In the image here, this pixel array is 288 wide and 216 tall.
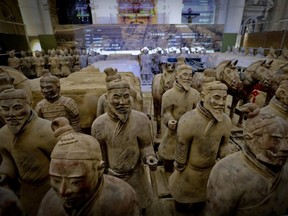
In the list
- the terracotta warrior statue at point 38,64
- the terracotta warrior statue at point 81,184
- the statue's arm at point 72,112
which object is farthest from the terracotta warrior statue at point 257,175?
the terracotta warrior statue at point 38,64

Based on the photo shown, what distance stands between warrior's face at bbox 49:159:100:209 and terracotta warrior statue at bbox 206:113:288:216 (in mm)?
959

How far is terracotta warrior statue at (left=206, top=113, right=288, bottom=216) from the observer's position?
3.55 feet

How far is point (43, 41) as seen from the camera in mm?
13297

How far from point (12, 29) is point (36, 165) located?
13.7 metres

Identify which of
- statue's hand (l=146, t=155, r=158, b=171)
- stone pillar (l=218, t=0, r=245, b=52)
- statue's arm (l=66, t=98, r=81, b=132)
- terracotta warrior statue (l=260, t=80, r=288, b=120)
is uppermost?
stone pillar (l=218, t=0, r=245, b=52)

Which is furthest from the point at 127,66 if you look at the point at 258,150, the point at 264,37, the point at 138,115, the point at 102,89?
the point at 264,37

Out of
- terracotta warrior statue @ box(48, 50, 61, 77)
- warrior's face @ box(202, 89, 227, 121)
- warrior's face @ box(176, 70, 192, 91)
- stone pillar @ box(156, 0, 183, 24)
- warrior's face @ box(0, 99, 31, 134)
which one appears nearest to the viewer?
warrior's face @ box(0, 99, 31, 134)

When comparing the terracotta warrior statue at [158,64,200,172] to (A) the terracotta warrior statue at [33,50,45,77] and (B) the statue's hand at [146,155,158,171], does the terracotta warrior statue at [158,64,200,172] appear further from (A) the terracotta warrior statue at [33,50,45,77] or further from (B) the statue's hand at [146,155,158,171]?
(A) the terracotta warrior statue at [33,50,45,77]

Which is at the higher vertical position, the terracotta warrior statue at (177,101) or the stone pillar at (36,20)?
the stone pillar at (36,20)

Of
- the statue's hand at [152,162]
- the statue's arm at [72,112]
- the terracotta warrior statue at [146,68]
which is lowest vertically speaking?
the terracotta warrior statue at [146,68]

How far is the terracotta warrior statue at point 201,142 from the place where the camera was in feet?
6.18

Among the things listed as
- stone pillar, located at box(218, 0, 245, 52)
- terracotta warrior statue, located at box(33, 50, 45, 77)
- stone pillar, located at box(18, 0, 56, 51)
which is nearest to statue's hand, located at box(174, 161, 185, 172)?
terracotta warrior statue, located at box(33, 50, 45, 77)

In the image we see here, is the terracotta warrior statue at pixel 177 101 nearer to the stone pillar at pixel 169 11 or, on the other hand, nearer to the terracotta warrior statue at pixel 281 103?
the terracotta warrior statue at pixel 281 103

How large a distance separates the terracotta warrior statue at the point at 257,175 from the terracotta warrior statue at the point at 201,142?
2.05 feet
